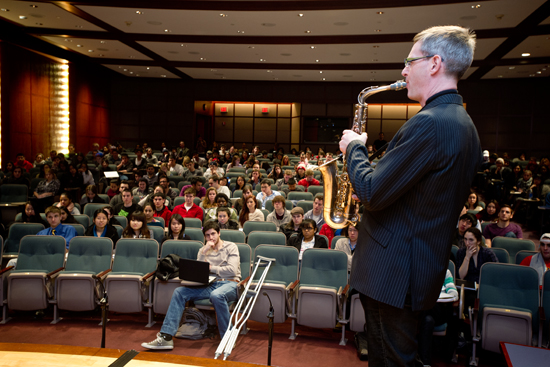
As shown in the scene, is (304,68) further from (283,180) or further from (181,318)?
(181,318)

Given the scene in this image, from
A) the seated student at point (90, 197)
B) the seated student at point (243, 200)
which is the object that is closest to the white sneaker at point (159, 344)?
the seated student at point (243, 200)

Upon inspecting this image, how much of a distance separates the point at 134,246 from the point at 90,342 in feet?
3.59

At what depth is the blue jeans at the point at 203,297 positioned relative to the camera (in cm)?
379

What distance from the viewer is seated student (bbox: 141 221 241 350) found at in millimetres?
3736

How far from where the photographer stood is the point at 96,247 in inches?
179

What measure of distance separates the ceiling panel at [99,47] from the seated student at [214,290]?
32.4 ft

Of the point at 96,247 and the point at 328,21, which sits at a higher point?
the point at 328,21

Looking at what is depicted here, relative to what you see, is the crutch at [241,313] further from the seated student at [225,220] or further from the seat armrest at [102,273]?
the seat armrest at [102,273]

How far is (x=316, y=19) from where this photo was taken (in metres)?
9.52

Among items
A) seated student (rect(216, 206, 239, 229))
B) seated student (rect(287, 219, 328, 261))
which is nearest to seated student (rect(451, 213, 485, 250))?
seated student (rect(287, 219, 328, 261))

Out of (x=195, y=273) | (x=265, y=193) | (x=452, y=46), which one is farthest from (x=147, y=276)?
(x=452, y=46)

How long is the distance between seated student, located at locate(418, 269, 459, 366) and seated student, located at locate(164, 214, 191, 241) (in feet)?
9.46

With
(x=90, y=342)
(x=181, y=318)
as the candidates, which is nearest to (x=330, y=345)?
(x=181, y=318)

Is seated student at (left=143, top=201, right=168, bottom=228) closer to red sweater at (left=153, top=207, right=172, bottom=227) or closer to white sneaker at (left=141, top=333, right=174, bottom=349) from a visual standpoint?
red sweater at (left=153, top=207, right=172, bottom=227)
